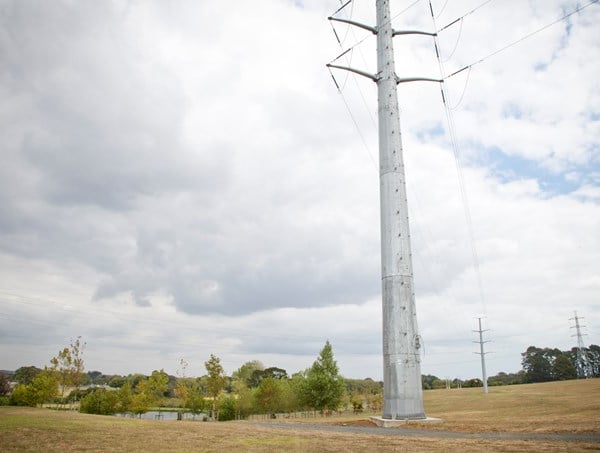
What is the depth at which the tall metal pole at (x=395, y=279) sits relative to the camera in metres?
27.8

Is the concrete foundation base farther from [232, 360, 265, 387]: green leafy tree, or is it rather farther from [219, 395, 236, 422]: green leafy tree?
[232, 360, 265, 387]: green leafy tree

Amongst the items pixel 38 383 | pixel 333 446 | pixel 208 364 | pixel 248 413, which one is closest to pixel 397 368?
pixel 333 446

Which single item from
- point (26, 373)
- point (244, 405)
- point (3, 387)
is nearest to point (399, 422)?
point (244, 405)

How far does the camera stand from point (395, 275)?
29.4 m

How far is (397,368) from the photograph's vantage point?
92.1 ft

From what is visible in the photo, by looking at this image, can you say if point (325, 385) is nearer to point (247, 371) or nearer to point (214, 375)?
point (214, 375)

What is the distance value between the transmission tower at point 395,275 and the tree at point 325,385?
27.6 meters

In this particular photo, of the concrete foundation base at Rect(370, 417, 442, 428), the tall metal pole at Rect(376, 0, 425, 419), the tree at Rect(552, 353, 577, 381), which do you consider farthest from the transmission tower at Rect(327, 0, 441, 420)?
the tree at Rect(552, 353, 577, 381)

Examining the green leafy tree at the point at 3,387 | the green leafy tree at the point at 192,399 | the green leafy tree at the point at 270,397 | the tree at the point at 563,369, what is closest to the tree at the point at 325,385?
the green leafy tree at the point at 270,397

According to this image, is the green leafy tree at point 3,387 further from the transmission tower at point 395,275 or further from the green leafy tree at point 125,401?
the transmission tower at point 395,275

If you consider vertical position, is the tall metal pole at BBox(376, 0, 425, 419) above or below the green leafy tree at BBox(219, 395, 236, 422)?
above

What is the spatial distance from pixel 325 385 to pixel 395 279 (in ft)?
100

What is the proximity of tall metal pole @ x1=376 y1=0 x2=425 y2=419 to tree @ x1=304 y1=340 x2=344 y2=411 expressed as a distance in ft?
90.5

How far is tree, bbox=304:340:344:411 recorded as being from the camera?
5497 cm
